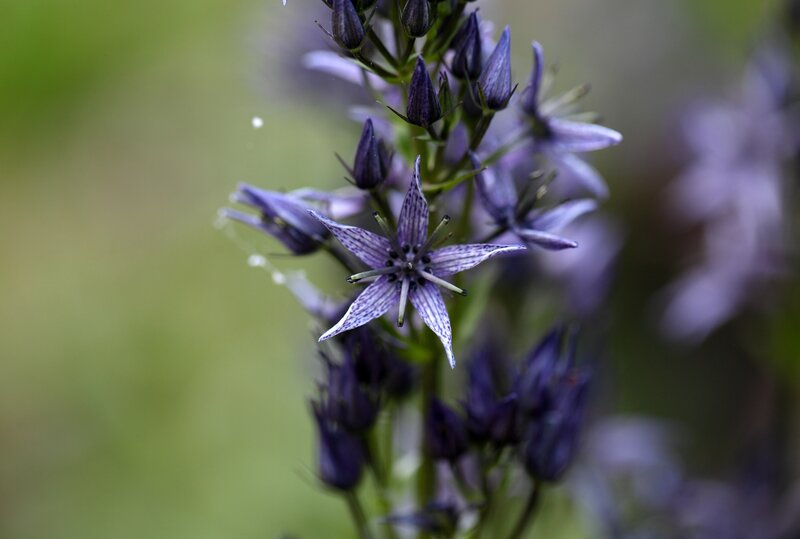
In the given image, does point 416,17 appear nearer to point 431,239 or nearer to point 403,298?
point 431,239

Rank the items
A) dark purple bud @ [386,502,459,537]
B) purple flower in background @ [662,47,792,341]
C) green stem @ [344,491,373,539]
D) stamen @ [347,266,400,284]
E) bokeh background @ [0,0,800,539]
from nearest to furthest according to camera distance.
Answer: stamen @ [347,266,400,284], dark purple bud @ [386,502,459,537], green stem @ [344,491,373,539], purple flower in background @ [662,47,792,341], bokeh background @ [0,0,800,539]

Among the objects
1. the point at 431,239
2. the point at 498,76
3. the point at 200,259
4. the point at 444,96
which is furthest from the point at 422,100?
the point at 200,259

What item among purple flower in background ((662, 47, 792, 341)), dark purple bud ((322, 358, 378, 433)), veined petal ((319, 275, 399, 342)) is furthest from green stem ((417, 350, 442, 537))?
purple flower in background ((662, 47, 792, 341))

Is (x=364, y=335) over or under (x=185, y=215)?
under

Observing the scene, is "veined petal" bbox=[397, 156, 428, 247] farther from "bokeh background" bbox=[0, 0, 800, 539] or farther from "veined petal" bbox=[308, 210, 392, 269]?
"bokeh background" bbox=[0, 0, 800, 539]

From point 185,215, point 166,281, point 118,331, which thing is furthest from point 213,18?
point 118,331

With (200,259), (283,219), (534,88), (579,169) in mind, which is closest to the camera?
(283,219)

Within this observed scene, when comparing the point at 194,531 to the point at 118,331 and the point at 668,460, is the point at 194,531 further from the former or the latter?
the point at 668,460
